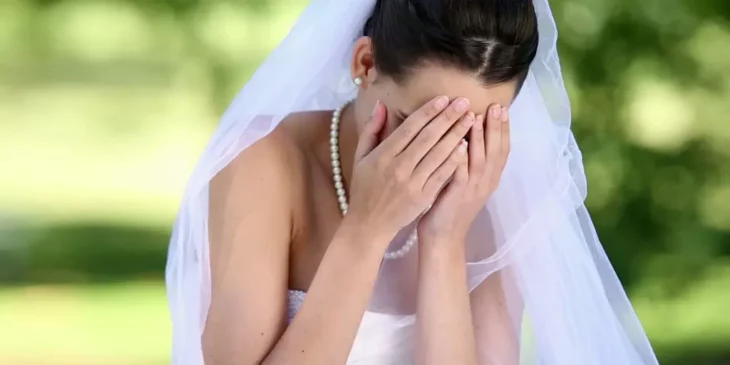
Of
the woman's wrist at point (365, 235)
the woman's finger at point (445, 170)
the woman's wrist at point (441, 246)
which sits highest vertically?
the woman's finger at point (445, 170)

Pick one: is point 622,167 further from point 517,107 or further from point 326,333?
point 326,333

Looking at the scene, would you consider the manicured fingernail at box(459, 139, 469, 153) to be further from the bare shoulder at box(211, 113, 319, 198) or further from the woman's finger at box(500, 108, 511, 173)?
the bare shoulder at box(211, 113, 319, 198)

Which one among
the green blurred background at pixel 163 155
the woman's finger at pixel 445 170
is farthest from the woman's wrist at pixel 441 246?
the green blurred background at pixel 163 155

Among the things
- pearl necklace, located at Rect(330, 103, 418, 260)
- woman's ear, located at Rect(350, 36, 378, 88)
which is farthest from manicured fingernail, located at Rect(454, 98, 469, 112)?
pearl necklace, located at Rect(330, 103, 418, 260)

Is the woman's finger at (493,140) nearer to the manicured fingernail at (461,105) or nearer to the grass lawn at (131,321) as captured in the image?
the manicured fingernail at (461,105)

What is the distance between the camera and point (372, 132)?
0.82 metres

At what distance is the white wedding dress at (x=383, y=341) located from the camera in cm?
97

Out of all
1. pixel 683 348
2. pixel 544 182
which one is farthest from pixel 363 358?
pixel 683 348

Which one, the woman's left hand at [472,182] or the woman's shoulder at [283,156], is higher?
the woman's shoulder at [283,156]

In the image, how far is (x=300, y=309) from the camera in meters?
0.83

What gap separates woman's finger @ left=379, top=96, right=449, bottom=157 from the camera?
774 mm

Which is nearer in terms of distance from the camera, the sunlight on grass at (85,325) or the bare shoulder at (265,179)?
the bare shoulder at (265,179)

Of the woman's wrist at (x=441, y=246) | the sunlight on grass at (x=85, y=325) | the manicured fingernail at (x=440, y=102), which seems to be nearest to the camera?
the manicured fingernail at (x=440, y=102)

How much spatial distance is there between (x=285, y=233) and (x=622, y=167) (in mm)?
1299
